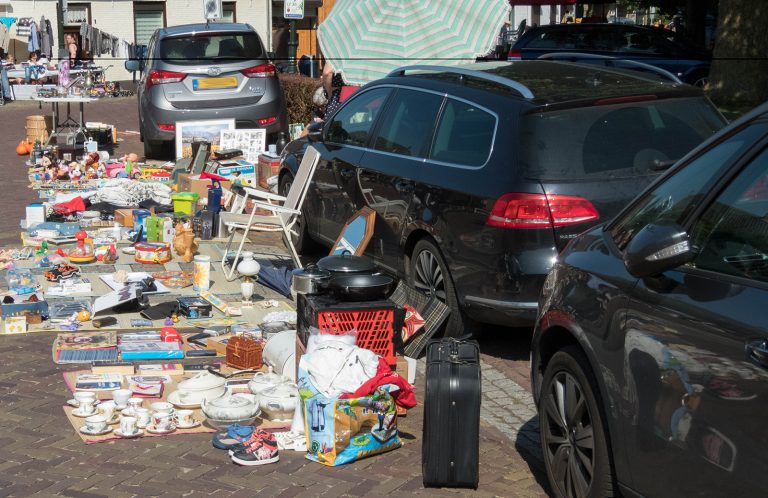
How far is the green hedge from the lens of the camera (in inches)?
714

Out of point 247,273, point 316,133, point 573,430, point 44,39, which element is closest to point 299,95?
point 316,133

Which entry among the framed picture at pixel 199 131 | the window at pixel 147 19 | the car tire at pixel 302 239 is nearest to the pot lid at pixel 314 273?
the car tire at pixel 302 239

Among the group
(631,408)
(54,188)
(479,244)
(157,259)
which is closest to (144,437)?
(479,244)

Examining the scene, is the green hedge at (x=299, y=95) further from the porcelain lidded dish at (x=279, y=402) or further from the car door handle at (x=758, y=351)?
the car door handle at (x=758, y=351)

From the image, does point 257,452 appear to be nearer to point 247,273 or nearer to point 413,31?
point 247,273

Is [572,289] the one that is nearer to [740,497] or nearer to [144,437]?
[740,497]

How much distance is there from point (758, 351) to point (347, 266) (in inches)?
142

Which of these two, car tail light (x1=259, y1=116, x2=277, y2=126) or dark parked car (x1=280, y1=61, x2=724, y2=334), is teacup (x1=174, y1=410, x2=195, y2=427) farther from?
car tail light (x1=259, y1=116, x2=277, y2=126)

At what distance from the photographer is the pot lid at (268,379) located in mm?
5961

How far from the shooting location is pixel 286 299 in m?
8.52

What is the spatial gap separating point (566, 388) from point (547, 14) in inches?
1976

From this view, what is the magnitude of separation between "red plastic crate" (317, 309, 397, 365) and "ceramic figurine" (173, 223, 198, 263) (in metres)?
4.07

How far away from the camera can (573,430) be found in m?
4.39

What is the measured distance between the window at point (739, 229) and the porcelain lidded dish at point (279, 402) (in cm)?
273
